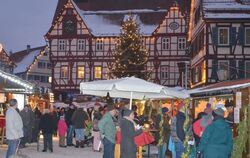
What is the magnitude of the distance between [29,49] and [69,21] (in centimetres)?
3339

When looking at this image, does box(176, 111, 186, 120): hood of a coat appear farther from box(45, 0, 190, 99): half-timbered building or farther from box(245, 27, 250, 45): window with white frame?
box(45, 0, 190, 99): half-timbered building

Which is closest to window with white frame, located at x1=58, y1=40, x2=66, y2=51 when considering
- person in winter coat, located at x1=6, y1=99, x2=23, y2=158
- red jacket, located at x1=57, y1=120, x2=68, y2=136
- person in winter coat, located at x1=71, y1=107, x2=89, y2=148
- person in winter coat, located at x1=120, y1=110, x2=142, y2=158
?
red jacket, located at x1=57, y1=120, x2=68, y2=136

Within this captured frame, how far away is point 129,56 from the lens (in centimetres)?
4616

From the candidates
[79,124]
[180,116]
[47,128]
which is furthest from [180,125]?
[79,124]

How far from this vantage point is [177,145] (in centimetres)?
1412

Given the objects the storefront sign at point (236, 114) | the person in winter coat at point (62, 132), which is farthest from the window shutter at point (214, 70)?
the storefront sign at point (236, 114)

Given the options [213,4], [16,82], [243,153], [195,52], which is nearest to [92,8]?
[195,52]

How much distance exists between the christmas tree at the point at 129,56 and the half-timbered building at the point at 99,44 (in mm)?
12470

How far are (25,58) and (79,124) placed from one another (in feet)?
217

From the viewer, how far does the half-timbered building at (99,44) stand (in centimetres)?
5931

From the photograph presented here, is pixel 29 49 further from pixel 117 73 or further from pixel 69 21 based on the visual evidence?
pixel 117 73

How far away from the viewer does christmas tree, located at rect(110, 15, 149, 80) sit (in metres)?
45.8

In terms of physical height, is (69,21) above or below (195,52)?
above

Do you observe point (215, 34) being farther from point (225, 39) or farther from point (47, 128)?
point (47, 128)
